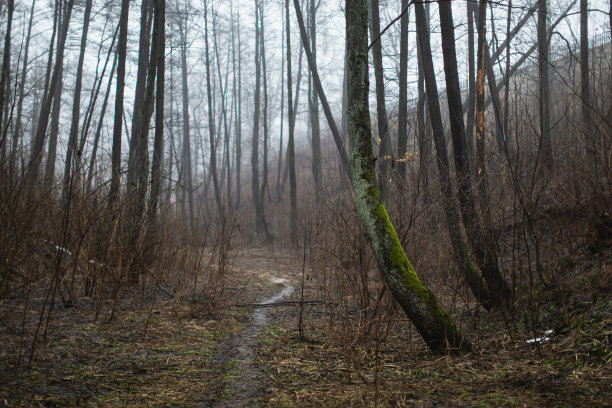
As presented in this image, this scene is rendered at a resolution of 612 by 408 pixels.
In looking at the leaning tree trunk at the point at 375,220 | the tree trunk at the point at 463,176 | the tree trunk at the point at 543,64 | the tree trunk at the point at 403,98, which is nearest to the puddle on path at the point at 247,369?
the leaning tree trunk at the point at 375,220

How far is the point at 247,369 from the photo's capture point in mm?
3479

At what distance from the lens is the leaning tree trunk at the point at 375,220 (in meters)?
3.42

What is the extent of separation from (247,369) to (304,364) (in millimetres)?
473

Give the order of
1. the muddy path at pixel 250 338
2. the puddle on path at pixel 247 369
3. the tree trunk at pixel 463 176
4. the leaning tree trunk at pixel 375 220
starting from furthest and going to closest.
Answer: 1. the tree trunk at pixel 463 176
2. the leaning tree trunk at pixel 375 220
3. the muddy path at pixel 250 338
4. the puddle on path at pixel 247 369

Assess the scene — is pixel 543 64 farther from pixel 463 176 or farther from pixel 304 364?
pixel 304 364

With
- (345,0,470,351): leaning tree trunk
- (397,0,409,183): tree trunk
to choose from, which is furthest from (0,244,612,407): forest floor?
(397,0,409,183): tree trunk

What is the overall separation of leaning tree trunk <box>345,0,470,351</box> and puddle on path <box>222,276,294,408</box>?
130cm

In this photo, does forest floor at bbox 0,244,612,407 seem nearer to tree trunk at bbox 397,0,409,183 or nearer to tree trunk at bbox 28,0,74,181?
tree trunk at bbox 28,0,74,181

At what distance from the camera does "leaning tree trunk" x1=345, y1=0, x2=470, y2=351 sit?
3.42 metres

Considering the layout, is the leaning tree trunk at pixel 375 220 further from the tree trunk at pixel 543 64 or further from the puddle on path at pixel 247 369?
the tree trunk at pixel 543 64

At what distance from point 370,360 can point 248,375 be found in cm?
103

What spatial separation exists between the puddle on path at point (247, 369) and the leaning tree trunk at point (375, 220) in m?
1.30

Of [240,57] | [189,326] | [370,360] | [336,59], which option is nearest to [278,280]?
[189,326]

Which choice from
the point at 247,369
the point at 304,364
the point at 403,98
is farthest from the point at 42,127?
the point at 403,98
